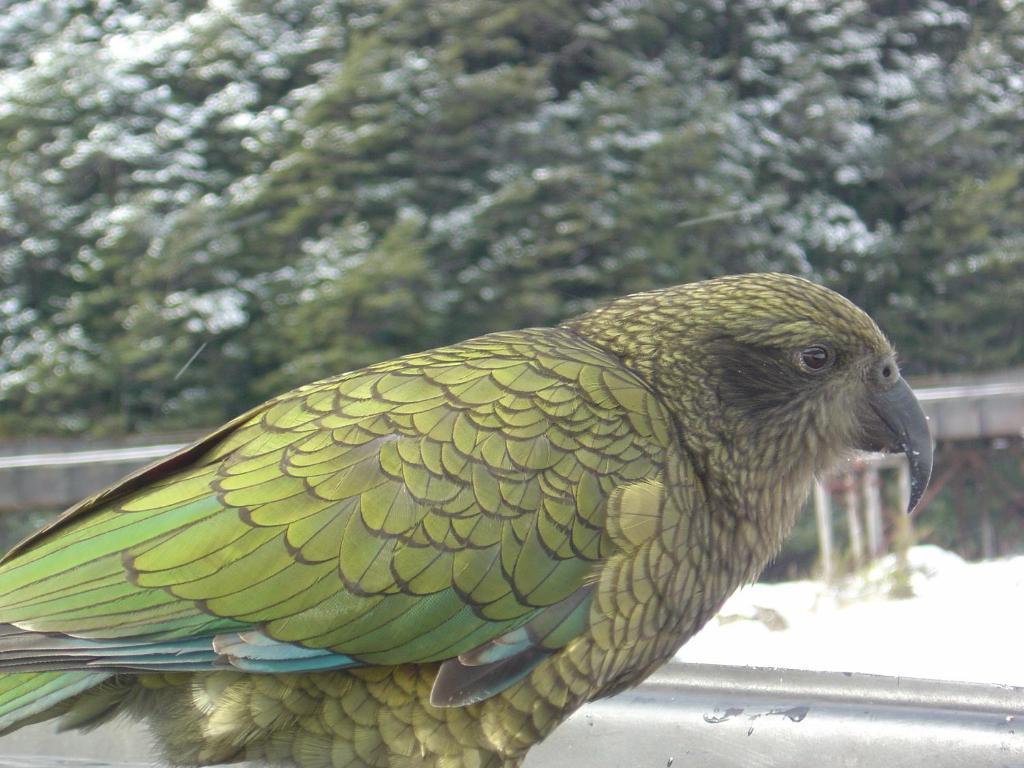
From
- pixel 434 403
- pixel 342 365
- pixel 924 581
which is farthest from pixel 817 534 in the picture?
pixel 342 365

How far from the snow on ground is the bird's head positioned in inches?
13.2

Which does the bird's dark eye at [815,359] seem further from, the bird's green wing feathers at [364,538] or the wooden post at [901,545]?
the wooden post at [901,545]

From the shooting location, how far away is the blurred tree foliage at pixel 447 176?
354cm

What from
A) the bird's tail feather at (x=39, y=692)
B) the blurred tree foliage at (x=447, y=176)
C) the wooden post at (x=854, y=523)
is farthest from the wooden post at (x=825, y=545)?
the bird's tail feather at (x=39, y=692)

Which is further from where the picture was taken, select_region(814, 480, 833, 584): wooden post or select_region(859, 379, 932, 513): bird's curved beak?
select_region(814, 480, 833, 584): wooden post

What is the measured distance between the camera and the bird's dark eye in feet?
4.29

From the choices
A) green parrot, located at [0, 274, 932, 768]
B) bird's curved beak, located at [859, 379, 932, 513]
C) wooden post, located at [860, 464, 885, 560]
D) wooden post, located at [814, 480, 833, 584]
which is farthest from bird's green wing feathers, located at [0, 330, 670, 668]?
wooden post, located at [860, 464, 885, 560]

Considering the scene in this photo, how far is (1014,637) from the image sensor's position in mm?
1737

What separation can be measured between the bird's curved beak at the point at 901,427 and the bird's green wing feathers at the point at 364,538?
15.0 inches

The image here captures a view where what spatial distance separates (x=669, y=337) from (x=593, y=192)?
326cm

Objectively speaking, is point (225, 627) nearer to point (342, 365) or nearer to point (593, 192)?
point (342, 365)

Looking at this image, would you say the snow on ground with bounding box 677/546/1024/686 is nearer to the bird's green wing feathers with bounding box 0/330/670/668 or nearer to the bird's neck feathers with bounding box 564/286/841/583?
the bird's neck feathers with bounding box 564/286/841/583

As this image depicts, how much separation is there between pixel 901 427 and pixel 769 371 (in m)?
0.25

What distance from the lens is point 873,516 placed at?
9.26 ft
